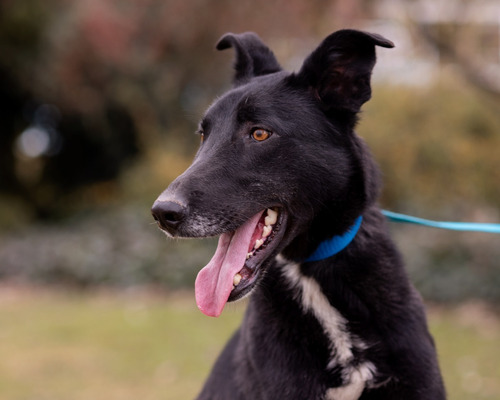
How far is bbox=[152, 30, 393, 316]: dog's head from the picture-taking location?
9.19 feet

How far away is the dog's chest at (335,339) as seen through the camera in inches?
114

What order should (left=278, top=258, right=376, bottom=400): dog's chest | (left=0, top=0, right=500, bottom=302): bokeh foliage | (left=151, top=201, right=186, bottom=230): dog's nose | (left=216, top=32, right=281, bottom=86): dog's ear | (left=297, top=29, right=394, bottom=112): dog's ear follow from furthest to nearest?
1. (left=0, top=0, right=500, bottom=302): bokeh foliage
2. (left=216, top=32, right=281, bottom=86): dog's ear
3. (left=297, top=29, right=394, bottom=112): dog's ear
4. (left=278, top=258, right=376, bottom=400): dog's chest
5. (left=151, top=201, right=186, bottom=230): dog's nose

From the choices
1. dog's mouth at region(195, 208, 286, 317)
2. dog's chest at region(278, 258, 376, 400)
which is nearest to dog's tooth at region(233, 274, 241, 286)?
dog's mouth at region(195, 208, 286, 317)

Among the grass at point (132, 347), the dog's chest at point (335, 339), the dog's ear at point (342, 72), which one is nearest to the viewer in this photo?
the dog's chest at point (335, 339)

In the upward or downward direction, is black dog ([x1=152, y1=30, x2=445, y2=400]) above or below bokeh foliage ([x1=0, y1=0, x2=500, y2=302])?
above

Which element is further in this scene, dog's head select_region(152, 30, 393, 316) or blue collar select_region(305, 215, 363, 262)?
blue collar select_region(305, 215, 363, 262)

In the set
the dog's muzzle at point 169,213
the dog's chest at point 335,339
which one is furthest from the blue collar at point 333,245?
the dog's muzzle at point 169,213

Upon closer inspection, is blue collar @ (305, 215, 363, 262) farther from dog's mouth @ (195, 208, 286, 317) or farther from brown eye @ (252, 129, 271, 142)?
brown eye @ (252, 129, 271, 142)

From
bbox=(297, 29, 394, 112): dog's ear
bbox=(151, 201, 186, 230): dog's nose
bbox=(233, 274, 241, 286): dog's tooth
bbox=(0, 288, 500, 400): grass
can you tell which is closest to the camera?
bbox=(151, 201, 186, 230): dog's nose

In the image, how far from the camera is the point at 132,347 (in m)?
8.07

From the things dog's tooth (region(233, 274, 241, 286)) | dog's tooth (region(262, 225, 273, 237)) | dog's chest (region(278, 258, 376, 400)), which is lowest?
dog's chest (region(278, 258, 376, 400))

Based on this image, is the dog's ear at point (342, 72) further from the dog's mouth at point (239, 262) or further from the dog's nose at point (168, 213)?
the dog's nose at point (168, 213)

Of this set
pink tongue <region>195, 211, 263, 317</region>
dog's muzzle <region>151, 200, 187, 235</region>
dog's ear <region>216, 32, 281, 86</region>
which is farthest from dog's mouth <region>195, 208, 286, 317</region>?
dog's ear <region>216, 32, 281, 86</region>

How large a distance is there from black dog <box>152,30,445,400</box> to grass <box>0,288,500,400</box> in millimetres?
3593
